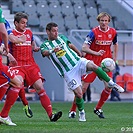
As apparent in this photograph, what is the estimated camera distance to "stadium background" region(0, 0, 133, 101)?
2266 cm

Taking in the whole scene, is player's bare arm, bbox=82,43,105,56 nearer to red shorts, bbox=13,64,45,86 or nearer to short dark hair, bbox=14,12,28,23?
red shorts, bbox=13,64,45,86

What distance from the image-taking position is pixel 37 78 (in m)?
11.2

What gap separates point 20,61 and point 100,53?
4.87ft

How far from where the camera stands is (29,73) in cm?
1127

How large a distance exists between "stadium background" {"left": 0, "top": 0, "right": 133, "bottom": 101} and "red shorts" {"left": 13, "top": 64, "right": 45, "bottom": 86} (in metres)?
11.1

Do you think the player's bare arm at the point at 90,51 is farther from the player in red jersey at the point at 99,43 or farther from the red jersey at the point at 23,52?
the red jersey at the point at 23,52

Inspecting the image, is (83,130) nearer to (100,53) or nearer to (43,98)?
(43,98)

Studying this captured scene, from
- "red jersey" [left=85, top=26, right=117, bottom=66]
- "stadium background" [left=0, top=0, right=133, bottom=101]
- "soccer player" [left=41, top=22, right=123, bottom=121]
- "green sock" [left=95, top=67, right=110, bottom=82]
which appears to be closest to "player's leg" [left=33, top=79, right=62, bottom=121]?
"soccer player" [left=41, top=22, right=123, bottom=121]

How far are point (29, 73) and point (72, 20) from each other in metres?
14.2

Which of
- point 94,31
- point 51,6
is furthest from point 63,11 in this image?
point 94,31

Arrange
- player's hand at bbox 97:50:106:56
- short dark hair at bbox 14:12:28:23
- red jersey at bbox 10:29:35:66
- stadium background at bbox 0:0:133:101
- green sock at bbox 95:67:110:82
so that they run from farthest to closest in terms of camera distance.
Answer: stadium background at bbox 0:0:133:101
player's hand at bbox 97:50:106:56
red jersey at bbox 10:29:35:66
short dark hair at bbox 14:12:28:23
green sock at bbox 95:67:110:82

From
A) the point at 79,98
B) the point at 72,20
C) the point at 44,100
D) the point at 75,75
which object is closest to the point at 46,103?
the point at 44,100

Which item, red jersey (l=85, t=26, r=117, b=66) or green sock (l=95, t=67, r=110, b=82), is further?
red jersey (l=85, t=26, r=117, b=66)

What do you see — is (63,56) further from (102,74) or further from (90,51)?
(90,51)
